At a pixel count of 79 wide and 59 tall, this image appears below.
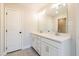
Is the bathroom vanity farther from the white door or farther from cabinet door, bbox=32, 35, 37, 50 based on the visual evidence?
the white door

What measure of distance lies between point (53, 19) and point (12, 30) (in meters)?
1.25

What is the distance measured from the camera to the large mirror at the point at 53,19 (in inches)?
94.9

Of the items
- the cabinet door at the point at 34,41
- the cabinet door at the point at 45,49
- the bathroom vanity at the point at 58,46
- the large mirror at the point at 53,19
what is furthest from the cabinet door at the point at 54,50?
the cabinet door at the point at 34,41

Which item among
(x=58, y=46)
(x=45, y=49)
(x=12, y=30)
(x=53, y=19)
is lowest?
(x=45, y=49)

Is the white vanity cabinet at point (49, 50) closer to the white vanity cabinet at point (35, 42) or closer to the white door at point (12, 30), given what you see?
the white vanity cabinet at point (35, 42)

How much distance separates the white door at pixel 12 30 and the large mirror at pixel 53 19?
87cm

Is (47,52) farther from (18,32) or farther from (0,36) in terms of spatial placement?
(0,36)

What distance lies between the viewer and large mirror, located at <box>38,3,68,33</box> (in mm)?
2409

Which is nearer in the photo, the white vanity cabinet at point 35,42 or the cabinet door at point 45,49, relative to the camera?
the cabinet door at point 45,49

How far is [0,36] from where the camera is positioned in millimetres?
2541

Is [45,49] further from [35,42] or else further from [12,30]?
[12,30]

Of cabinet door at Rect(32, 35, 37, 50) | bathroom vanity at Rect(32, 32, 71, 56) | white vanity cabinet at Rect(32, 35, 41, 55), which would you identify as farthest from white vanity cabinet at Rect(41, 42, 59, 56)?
cabinet door at Rect(32, 35, 37, 50)

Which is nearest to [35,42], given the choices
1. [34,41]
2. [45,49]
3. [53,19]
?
[34,41]

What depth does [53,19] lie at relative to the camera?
2656 millimetres
